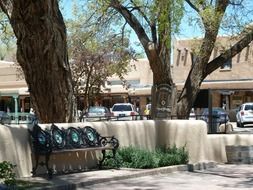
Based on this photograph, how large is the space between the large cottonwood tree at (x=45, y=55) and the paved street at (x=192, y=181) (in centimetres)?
320

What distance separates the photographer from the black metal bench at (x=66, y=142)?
36.7 ft

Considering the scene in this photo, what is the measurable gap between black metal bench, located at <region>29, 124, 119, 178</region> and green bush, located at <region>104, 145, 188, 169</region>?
219 mm

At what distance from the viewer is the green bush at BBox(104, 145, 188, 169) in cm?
1301

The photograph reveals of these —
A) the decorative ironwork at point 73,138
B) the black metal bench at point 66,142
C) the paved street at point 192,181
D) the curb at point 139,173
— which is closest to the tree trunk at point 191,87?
the curb at point 139,173

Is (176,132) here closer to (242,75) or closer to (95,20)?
(95,20)

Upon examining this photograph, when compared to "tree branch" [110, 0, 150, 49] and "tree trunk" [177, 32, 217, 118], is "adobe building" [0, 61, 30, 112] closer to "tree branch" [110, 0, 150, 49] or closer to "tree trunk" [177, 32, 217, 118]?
"tree branch" [110, 0, 150, 49]

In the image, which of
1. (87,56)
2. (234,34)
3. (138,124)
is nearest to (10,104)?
(87,56)

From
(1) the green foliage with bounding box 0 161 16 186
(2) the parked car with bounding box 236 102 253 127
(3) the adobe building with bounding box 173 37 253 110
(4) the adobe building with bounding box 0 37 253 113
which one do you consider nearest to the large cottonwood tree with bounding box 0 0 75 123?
(1) the green foliage with bounding box 0 161 16 186

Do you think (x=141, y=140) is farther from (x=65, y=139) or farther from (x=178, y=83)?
(x=178, y=83)

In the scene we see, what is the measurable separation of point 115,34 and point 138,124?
354 inches

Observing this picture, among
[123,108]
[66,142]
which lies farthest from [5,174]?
[123,108]

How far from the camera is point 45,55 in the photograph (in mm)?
13609

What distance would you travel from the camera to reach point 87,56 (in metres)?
38.3

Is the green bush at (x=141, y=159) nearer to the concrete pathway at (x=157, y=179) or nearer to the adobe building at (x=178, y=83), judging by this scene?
the concrete pathway at (x=157, y=179)
